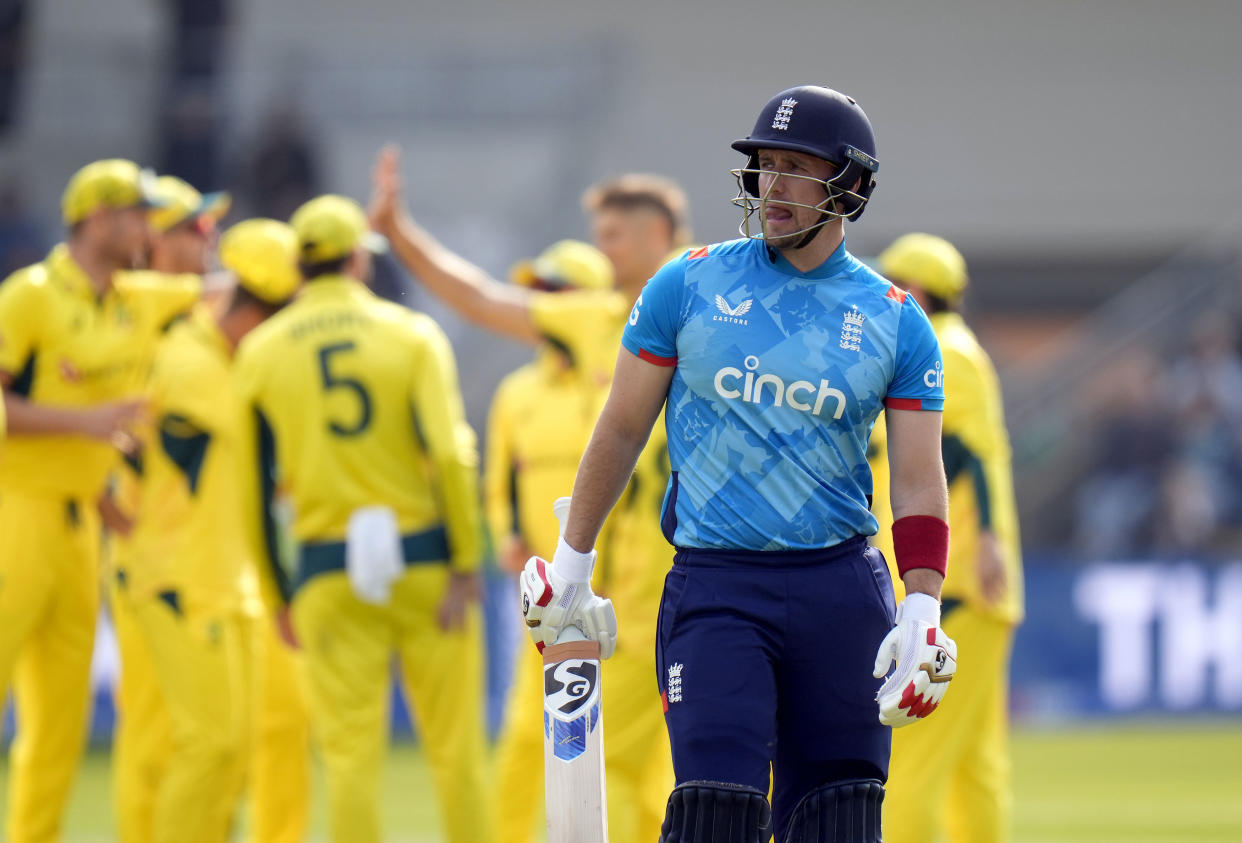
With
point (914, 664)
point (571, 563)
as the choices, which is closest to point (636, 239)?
point (571, 563)

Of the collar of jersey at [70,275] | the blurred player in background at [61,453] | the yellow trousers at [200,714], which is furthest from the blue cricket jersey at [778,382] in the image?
the collar of jersey at [70,275]

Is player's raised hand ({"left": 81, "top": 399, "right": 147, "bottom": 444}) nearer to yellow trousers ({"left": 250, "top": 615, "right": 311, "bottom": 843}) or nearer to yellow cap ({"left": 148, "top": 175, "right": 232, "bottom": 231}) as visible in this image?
yellow cap ({"left": 148, "top": 175, "right": 232, "bottom": 231})

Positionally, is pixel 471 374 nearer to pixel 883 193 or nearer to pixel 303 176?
pixel 303 176

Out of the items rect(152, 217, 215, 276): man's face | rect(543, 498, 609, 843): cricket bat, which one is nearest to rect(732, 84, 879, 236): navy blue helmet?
→ rect(543, 498, 609, 843): cricket bat

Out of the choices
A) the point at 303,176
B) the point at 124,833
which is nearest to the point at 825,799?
the point at 124,833

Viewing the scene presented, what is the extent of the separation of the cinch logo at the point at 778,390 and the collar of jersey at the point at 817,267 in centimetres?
28

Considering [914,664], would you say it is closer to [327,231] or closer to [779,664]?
[779,664]

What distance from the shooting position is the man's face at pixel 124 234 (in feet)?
25.2

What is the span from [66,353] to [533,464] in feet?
7.34

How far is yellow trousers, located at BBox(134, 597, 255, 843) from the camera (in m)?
7.05

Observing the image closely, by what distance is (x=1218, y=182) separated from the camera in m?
23.3

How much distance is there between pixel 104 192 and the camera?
7633 mm

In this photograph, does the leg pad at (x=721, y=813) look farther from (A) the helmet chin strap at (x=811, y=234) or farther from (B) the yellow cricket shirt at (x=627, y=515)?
(B) the yellow cricket shirt at (x=627, y=515)

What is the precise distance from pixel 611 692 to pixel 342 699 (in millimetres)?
1029
